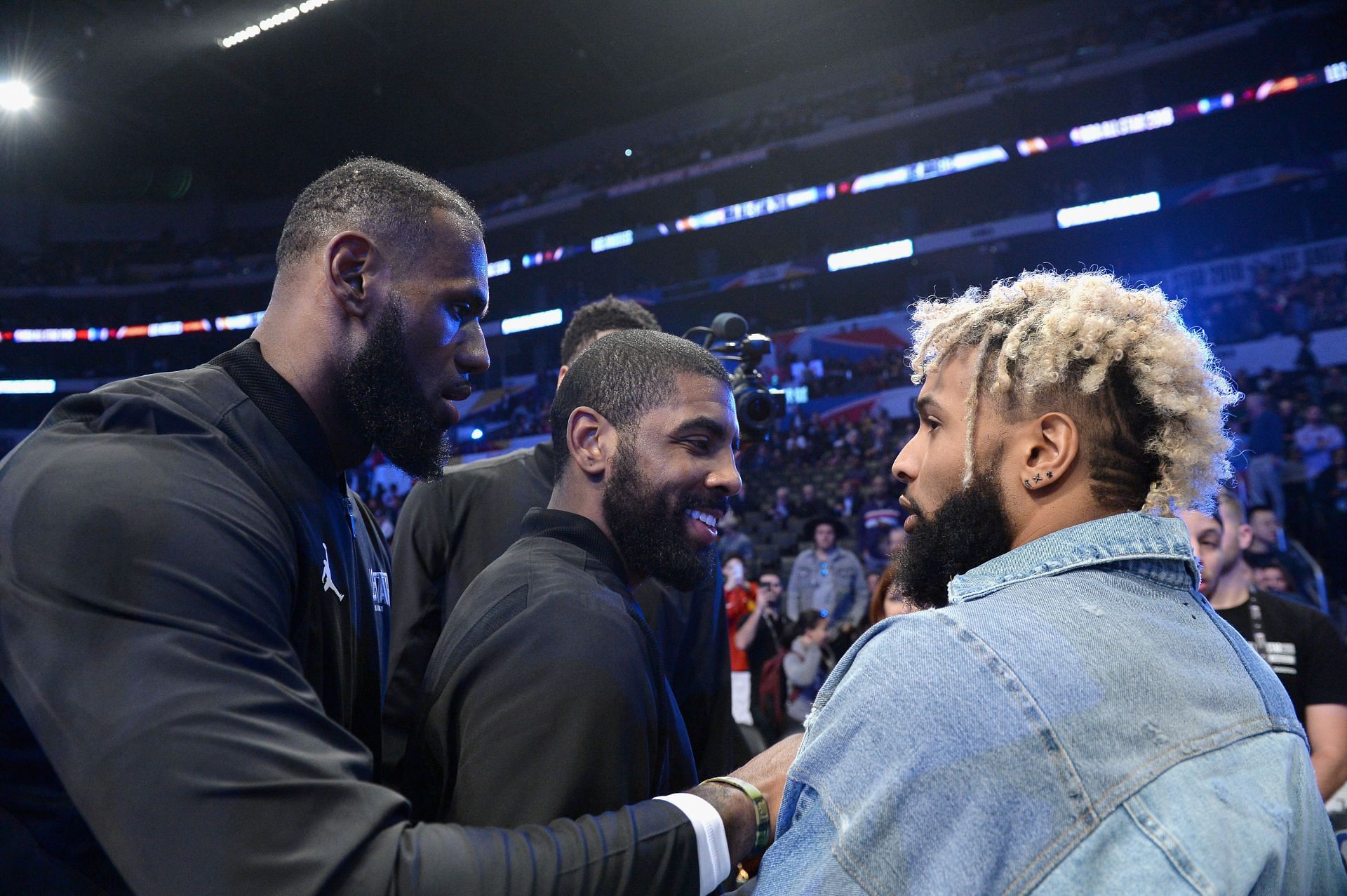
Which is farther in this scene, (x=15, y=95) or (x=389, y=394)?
(x=15, y=95)

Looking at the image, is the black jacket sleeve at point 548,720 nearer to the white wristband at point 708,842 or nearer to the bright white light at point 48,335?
the white wristband at point 708,842

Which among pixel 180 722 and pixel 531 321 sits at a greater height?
pixel 531 321

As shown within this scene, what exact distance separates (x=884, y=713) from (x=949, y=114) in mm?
21819

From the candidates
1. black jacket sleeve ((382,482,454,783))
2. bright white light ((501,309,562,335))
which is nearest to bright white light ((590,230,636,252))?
bright white light ((501,309,562,335))

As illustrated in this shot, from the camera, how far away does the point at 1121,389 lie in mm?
1408

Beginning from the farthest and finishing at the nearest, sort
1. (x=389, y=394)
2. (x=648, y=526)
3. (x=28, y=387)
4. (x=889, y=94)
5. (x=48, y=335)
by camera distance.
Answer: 1. (x=48, y=335)
2. (x=28, y=387)
3. (x=889, y=94)
4. (x=648, y=526)
5. (x=389, y=394)

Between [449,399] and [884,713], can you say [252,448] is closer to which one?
[449,399]

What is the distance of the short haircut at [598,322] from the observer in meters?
3.57

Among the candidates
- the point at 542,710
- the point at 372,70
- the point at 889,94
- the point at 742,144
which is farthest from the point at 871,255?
the point at 542,710

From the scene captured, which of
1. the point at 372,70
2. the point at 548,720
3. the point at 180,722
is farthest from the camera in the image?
the point at 372,70

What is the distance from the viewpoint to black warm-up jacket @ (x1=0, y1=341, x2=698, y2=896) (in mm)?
1020

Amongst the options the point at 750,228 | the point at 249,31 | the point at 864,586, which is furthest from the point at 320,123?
the point at 864,586

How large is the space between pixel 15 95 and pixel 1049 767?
23.0 meters

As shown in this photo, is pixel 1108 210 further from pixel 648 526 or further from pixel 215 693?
pixel 215 693
